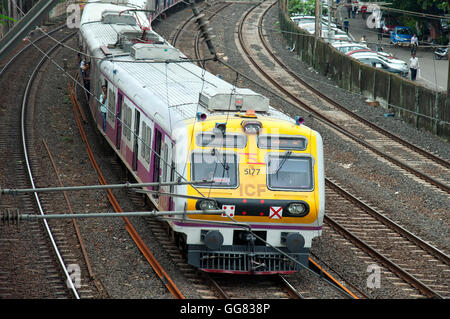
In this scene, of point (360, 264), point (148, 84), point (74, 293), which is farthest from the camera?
point (148, 84)

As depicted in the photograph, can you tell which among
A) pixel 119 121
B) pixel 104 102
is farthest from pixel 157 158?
pixel 104 102

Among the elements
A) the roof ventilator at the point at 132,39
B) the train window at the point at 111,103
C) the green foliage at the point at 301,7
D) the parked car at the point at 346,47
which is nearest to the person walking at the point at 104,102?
the train window at the point at 111,103

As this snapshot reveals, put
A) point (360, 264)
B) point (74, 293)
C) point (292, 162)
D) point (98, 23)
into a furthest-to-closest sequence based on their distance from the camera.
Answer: point (98, 23) < point (360, 264) < point (292, 162) < point (74, 293)

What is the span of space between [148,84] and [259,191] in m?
4.71

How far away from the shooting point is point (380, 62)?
35.2 metres

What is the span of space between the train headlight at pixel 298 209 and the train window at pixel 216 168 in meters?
0.95

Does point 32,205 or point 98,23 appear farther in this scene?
point 98,23

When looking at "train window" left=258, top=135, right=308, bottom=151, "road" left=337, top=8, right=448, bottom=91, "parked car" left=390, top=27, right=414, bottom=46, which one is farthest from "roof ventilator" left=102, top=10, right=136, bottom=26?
"parked car" left=390, top=27, right=414, bottom=46

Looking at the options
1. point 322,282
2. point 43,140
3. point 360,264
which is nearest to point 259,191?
point 322,282

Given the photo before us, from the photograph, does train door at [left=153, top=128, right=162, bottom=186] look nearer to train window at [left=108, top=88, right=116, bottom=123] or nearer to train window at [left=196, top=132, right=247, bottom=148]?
train window at [left=196, top=132, right=247, bottom=148]

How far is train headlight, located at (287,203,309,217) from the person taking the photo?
12.3 metres

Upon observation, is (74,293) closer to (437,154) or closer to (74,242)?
(74,242)

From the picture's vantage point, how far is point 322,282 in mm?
12852

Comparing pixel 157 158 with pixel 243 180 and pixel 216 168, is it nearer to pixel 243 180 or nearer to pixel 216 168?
pixel 216 168
